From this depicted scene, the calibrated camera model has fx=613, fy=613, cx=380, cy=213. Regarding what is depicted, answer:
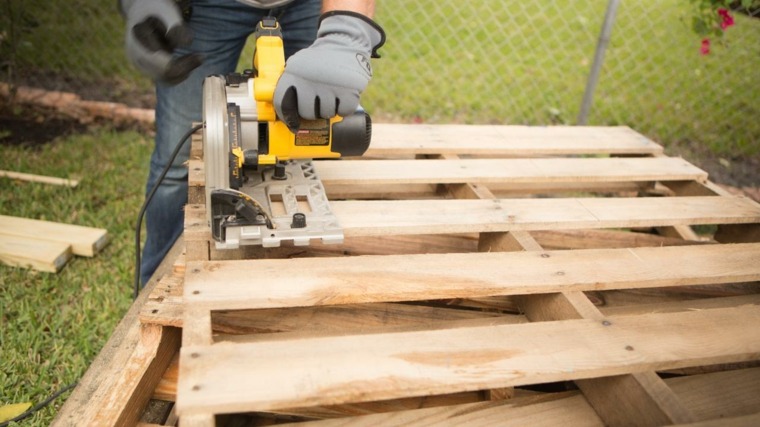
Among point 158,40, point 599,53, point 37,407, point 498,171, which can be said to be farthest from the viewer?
point 599,53

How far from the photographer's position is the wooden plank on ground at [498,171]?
2160 mm

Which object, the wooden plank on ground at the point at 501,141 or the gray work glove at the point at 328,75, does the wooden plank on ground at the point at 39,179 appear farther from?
the gray work glove at the point at 328,75

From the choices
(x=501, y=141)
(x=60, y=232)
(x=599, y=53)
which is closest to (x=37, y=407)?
(x=60, y=232)

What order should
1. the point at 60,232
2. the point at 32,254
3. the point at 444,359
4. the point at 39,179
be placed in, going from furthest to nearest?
the point at 39,179
the point at 60,232
the point at 32,254
the point at 444,359

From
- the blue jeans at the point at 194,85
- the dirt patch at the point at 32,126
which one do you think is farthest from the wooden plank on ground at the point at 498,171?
the dirt patch at the point at 32,126

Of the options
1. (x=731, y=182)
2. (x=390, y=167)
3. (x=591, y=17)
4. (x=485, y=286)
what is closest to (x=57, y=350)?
(x=390, y=167)

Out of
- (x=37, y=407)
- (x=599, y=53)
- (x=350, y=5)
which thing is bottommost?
(x=37, y=407)

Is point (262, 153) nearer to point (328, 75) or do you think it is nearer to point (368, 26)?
point (328, 75)

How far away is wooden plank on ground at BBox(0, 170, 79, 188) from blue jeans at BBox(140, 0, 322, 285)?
1.03 m

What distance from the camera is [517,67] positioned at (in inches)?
211

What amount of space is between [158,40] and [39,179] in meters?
1.96

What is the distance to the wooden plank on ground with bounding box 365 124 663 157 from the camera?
2.47m

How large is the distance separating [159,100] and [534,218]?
4.79 feet

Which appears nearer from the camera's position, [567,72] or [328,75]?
[328,75]
